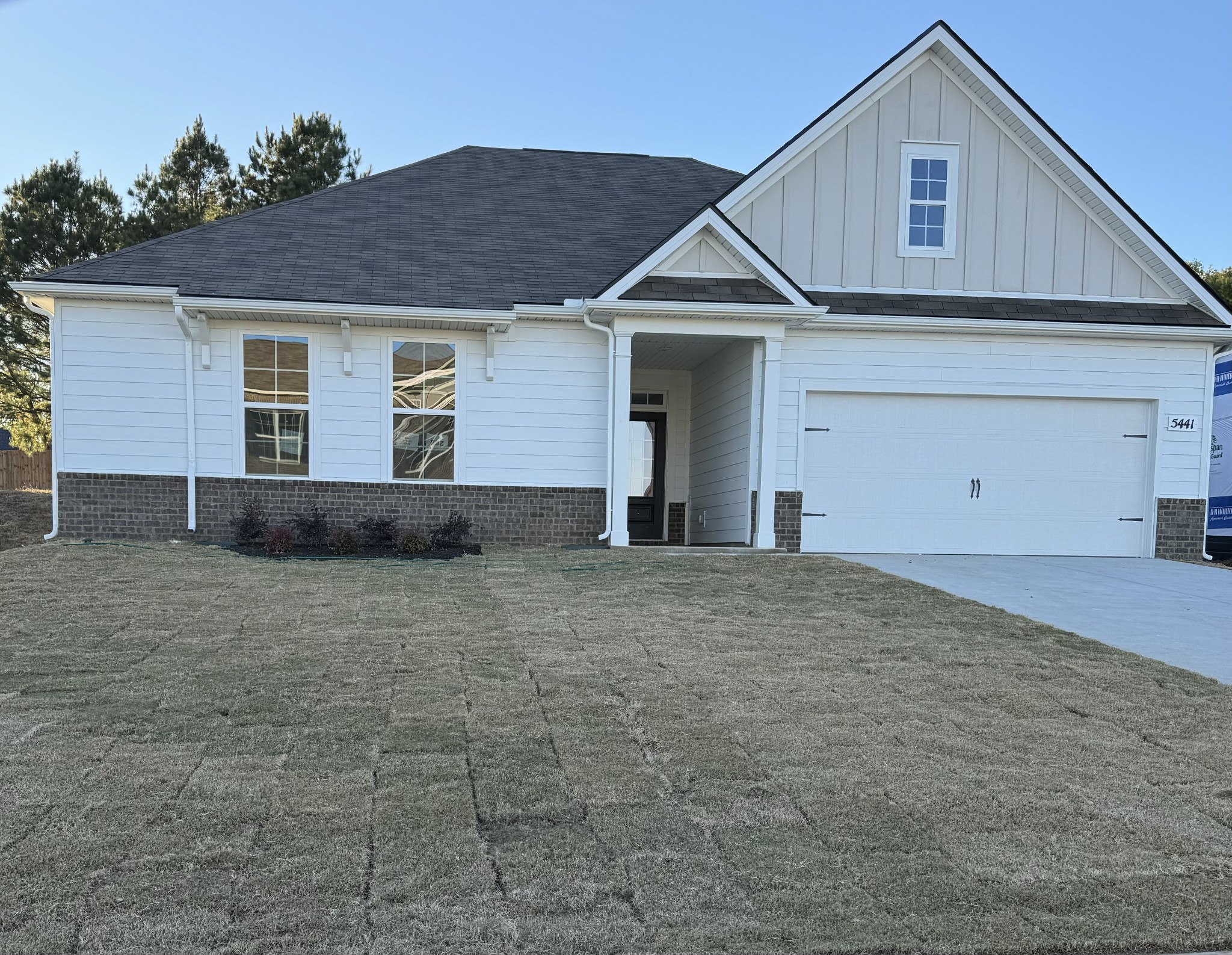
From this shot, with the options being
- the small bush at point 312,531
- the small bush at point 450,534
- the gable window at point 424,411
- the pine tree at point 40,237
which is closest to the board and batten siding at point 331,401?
the gable window at point 424,411

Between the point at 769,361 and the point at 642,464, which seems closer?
the point at 769,361

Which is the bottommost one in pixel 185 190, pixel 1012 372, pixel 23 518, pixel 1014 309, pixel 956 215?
pixel 23 518

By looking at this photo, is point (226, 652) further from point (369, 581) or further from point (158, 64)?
point (158, 64)

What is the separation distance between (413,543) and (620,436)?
2867 mm

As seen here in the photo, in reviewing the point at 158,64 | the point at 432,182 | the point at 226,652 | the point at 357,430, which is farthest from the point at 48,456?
the point at 226,652

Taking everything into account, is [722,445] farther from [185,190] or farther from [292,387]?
[185,190]

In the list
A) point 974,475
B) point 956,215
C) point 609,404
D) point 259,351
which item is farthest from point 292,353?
point 974,475

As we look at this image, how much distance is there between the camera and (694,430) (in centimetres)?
1555

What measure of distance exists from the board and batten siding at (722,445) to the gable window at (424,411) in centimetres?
377

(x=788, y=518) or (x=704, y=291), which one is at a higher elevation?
(x=704, y=291)

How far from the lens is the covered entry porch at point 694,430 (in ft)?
39.2

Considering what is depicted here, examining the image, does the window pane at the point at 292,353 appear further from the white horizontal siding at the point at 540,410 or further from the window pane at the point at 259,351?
the white horizontal siding at the point at 540,410

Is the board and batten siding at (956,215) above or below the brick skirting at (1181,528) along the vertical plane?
above

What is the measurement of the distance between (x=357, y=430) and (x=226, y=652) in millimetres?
6200
